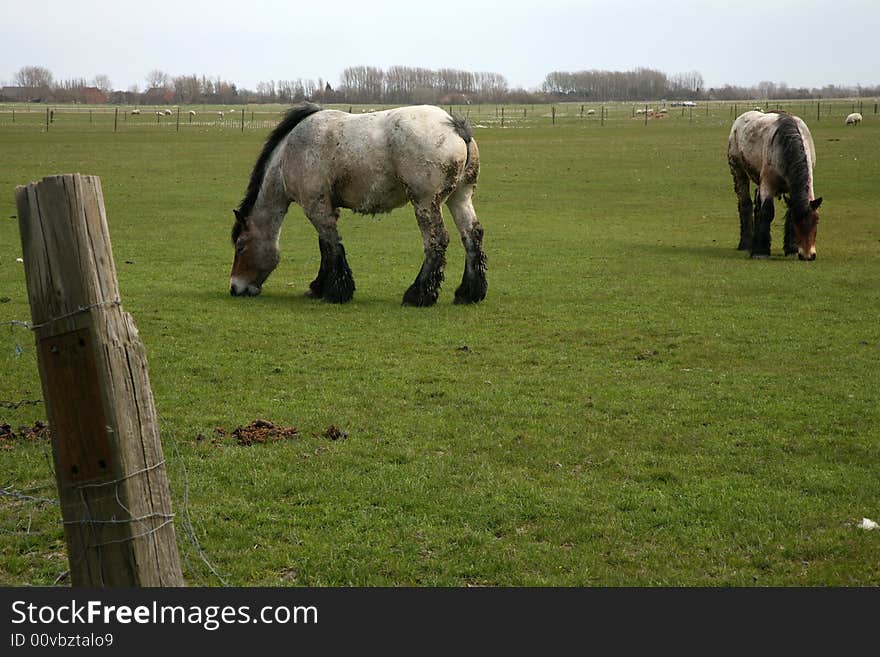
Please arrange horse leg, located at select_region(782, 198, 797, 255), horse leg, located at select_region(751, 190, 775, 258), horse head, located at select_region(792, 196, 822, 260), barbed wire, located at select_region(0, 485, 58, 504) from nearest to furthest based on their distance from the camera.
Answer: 1. barbed wire, located at select_region(0, 485, 58, 504)
2. horse head, located at select_region(792, 196, 822, 260)
3. horse leg, located at select_region(751, 190, 775, 258)
4. horse leg, located at select_region(782, 198, 797, 255)

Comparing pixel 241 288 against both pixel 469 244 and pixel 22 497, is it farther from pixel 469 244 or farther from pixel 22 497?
pixel 22 497

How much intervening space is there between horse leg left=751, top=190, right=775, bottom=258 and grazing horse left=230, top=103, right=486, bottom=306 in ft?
23.0

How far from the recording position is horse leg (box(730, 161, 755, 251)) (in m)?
20.7

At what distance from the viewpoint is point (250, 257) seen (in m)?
15.1

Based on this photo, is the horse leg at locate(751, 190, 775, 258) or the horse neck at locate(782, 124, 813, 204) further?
the horse leg at locate(751, 190, 775, 258)

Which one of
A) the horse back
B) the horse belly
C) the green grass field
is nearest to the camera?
the green grass field

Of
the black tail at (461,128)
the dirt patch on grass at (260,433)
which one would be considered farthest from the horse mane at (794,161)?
the dirt patch on grass at (260,433)

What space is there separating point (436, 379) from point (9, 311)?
257 inches

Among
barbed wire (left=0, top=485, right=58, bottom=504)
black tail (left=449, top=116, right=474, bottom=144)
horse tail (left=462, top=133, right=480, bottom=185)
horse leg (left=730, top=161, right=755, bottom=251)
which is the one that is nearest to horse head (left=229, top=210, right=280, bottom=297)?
horse tail (left=462, top=133, right=480, bottom=185)

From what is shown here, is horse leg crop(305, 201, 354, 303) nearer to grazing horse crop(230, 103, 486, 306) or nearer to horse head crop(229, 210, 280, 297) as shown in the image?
grazing horse crop(230, 103, 486, 306)

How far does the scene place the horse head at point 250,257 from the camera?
49.4 feet

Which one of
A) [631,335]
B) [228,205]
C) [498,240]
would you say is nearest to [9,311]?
[631,335]

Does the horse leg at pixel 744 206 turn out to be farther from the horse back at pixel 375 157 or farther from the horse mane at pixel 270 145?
the horse mane at pixel 270 145

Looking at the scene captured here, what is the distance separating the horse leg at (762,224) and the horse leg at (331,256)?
855 cm
